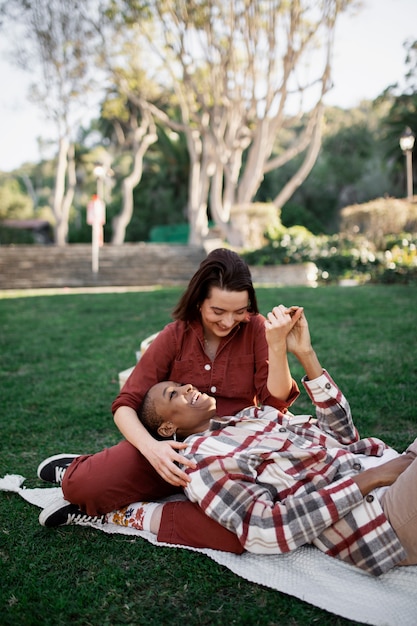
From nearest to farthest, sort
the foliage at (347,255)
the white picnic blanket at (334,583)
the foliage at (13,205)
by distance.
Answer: the white picnic blanket at (334,583) → the foliage at (347,255) → the foliage at (13,205)

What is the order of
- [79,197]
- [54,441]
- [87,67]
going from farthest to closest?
[79,197]
[87,67]
[54,441]

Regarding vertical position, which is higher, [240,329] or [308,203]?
[308,203]

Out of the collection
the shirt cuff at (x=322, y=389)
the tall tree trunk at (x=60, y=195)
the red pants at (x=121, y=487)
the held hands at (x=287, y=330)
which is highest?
the tall tree trunk at (x=60, y=195)

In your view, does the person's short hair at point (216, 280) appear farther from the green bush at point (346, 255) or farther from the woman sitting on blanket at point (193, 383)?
the green bush at point (346, 255)

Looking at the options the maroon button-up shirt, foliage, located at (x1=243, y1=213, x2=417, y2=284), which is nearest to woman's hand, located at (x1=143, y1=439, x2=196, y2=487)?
the maroon button-up shirt

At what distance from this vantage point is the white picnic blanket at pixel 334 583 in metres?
1.90

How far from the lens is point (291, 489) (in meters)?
2.21

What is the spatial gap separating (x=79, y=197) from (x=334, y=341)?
41.5 metres

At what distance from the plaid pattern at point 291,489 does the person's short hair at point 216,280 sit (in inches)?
21.7

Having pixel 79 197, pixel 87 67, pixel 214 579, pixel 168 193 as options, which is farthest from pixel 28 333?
pixel 79 197

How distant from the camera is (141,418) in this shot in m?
2.61

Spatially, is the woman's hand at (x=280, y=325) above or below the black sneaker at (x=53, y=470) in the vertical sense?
above

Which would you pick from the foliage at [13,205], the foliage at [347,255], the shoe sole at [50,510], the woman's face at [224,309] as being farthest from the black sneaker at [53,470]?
the foliage at [13,205]

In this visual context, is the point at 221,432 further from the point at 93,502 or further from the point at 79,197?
the point at 79,197
